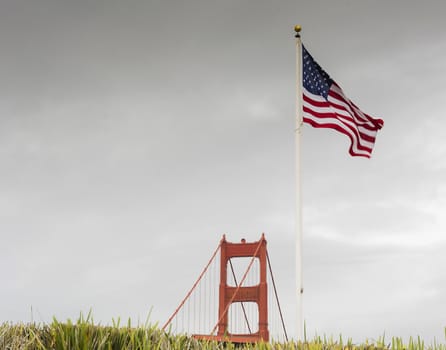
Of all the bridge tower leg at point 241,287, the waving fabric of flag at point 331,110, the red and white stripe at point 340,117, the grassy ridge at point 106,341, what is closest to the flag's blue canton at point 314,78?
the waving fabric of flag at point 331,110

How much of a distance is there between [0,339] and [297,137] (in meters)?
8.22

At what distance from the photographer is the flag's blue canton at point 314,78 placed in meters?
13.9

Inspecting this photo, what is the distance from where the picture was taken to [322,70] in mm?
14297

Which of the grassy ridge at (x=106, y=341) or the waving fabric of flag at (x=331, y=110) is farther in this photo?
the waving fabric of flag at (x=331, y=110)

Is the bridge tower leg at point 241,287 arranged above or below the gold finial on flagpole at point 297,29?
below

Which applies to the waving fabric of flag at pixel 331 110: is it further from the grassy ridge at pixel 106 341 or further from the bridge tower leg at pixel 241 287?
the bridge tower leg at pixel 241 287

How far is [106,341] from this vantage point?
6.99 m

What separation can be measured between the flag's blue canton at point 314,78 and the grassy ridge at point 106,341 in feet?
24.3

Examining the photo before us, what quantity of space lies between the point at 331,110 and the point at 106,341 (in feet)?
27.8

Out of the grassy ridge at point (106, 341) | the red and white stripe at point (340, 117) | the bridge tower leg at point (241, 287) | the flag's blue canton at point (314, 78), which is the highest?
the flag's blue canton at point (314, 78)

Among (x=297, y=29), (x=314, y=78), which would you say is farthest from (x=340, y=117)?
(x=297, y=29)

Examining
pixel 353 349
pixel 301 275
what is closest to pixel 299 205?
pixel 301 275

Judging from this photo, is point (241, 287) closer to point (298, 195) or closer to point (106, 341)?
point (298, 195)

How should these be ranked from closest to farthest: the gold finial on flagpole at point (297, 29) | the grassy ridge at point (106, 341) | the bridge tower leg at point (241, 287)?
the grassy ridge at point (106, 341), the gold finial on flagpole at point (297, 29), the bridge tower leg at point (241, 287)
